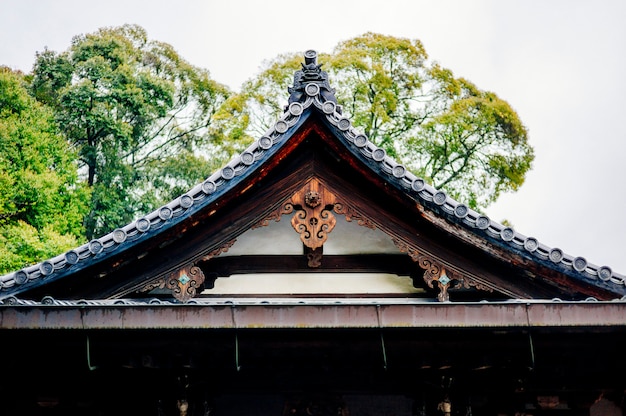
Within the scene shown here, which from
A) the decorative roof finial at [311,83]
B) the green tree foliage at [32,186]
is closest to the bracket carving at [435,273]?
the decorative roof finial at [311,83]

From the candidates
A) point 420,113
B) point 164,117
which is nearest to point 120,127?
point 164,117

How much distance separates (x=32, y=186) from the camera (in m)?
25.9

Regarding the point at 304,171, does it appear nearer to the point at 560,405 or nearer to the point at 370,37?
the point at 560,405

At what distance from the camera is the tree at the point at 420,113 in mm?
30375

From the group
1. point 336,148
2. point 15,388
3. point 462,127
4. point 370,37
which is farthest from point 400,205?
point 370,37

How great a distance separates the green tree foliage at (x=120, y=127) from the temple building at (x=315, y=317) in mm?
23676

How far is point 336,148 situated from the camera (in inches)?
289

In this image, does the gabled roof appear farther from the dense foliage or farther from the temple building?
the dense foliage

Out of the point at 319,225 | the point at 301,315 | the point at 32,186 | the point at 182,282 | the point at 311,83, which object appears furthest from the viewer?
the point at 32,186

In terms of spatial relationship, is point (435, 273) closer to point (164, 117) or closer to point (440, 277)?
point (440, 277)

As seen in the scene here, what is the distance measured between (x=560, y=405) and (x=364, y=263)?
2.54 m

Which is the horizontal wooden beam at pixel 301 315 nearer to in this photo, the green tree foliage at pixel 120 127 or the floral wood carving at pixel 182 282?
the floral wood carving at pixel 182 282

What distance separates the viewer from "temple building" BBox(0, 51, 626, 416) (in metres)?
6.34

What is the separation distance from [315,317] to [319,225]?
126cm
